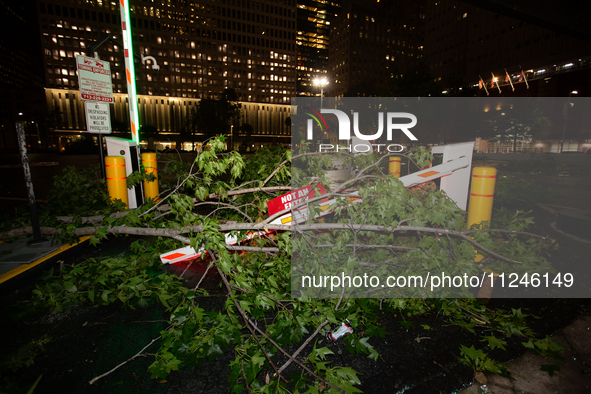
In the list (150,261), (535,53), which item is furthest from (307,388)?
(535,53)

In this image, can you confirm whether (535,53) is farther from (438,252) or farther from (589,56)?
(438,252)

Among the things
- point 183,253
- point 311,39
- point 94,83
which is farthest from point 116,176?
point 311,39

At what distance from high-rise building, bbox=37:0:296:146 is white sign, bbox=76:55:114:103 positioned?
303 feet

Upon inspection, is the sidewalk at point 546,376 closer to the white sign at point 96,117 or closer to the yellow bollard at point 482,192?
the yellow bollard at point 482,192

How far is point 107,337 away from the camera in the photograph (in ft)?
8.69

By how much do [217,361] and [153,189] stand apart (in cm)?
598

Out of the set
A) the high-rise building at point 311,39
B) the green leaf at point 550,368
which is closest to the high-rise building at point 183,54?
the high-rise building at point 311,39

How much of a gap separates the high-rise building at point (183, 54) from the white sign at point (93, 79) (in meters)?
92.5

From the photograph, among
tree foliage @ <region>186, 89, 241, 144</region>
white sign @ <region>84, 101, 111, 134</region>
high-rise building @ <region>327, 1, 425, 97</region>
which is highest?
high-rise building @ <region>327, 1, 425, 97</region>

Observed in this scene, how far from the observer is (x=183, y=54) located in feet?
309

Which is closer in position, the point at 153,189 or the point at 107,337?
the point at 107,337

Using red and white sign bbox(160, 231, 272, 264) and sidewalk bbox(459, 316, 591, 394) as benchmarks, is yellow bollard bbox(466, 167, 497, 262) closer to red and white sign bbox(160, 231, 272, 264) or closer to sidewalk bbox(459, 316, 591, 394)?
sidewalk bbox(459, 316, 591, 394)

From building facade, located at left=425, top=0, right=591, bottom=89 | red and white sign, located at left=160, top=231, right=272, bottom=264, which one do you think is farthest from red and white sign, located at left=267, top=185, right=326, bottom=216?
building facade, located at left=425, top=0, right=591, bottom=89

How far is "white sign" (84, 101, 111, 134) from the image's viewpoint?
614cm
